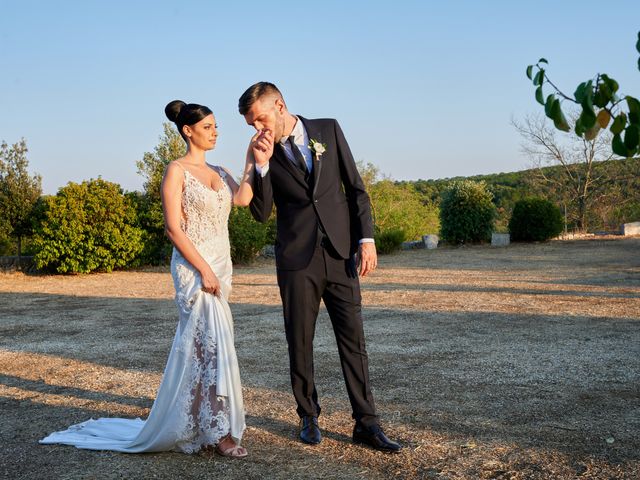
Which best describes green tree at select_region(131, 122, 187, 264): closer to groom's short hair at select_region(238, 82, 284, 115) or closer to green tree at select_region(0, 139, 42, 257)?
green tree at select_region(0, 139, 42, 257)

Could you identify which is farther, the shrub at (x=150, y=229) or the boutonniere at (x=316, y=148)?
the shrub at (x=150, y=229)

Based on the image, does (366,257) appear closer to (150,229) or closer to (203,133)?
(203,133)

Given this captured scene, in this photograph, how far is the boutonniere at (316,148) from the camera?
3.76 metres

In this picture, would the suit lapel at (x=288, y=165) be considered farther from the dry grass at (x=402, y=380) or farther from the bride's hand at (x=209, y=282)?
the dry grass at (x=402, y=380)

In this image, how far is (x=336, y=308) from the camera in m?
3.85

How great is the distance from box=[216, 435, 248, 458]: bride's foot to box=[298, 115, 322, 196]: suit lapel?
4.96 feet

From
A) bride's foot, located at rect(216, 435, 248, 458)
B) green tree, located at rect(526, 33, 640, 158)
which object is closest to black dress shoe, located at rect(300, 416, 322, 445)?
bride's foot, located at rect(216, 435, 248, 458)

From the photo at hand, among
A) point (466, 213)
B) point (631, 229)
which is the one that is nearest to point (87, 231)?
point (466, 213)

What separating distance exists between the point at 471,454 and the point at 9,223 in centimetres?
1424

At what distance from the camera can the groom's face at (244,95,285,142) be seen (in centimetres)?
366

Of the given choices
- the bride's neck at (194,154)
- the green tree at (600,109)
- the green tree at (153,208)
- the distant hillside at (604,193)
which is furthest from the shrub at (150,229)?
the green tree at (600,109)

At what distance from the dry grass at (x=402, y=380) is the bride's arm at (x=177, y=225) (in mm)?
1033

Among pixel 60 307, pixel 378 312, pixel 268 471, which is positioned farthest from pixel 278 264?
pixel 60 307

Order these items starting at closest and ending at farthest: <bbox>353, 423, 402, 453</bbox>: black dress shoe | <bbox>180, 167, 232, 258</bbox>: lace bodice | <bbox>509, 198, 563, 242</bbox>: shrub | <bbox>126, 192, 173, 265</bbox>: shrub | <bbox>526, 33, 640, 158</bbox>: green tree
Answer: <bbox>526, 33, 640, 158</bbox>: green tree
<bbox>353, 423, 402, 453</bbox>: black dress shoe
<bbox>180, 167, 232, 258</bbox>: lace bodice
<bbox>126, 192, 173, 265</bbox>: shrub
<bbox>509, 198, 563, 242</bbox>: shrub
